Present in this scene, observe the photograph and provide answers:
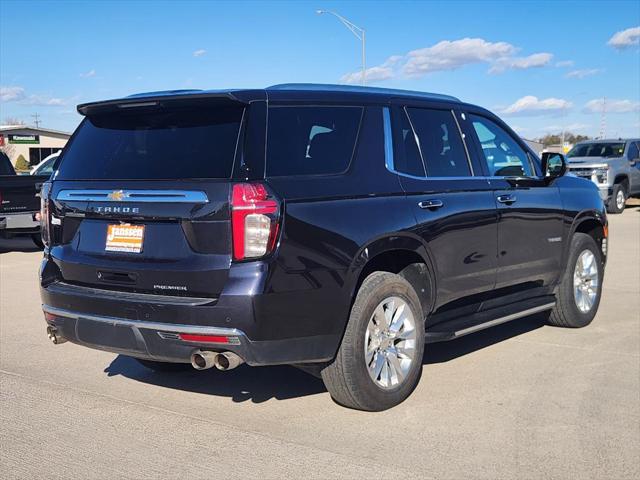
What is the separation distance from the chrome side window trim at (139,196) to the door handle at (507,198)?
2739 mm

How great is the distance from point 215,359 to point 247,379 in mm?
1398

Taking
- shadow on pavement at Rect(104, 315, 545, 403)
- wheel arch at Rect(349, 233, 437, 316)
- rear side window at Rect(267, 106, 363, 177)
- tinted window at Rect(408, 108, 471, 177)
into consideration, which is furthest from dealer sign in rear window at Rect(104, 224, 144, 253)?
tinted window at Rect(408, 108, 471, 177)

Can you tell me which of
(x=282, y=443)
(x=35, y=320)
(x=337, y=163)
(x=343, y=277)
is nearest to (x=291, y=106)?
(x=337, y=163)

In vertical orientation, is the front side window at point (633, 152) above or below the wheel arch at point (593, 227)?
above

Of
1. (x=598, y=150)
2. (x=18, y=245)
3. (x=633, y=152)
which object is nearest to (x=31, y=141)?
(x=18, y=245)

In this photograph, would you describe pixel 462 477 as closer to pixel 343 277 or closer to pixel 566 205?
pixel 343 277

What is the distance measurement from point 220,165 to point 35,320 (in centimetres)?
445

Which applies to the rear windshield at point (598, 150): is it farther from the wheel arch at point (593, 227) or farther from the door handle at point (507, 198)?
A: the door handle at point (507, 198)

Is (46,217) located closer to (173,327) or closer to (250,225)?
(173,327)

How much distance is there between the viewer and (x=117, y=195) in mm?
4230

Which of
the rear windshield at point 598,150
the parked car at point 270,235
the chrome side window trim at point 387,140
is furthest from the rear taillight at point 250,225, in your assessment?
the rear windshield at point 598,150

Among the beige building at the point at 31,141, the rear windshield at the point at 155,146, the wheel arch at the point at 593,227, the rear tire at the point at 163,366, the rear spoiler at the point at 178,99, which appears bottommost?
the rear tire at the point at 163,366

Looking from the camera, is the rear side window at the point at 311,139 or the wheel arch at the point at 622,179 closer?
the rear side window at the point at 311,139

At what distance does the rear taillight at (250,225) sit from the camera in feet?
12.8
